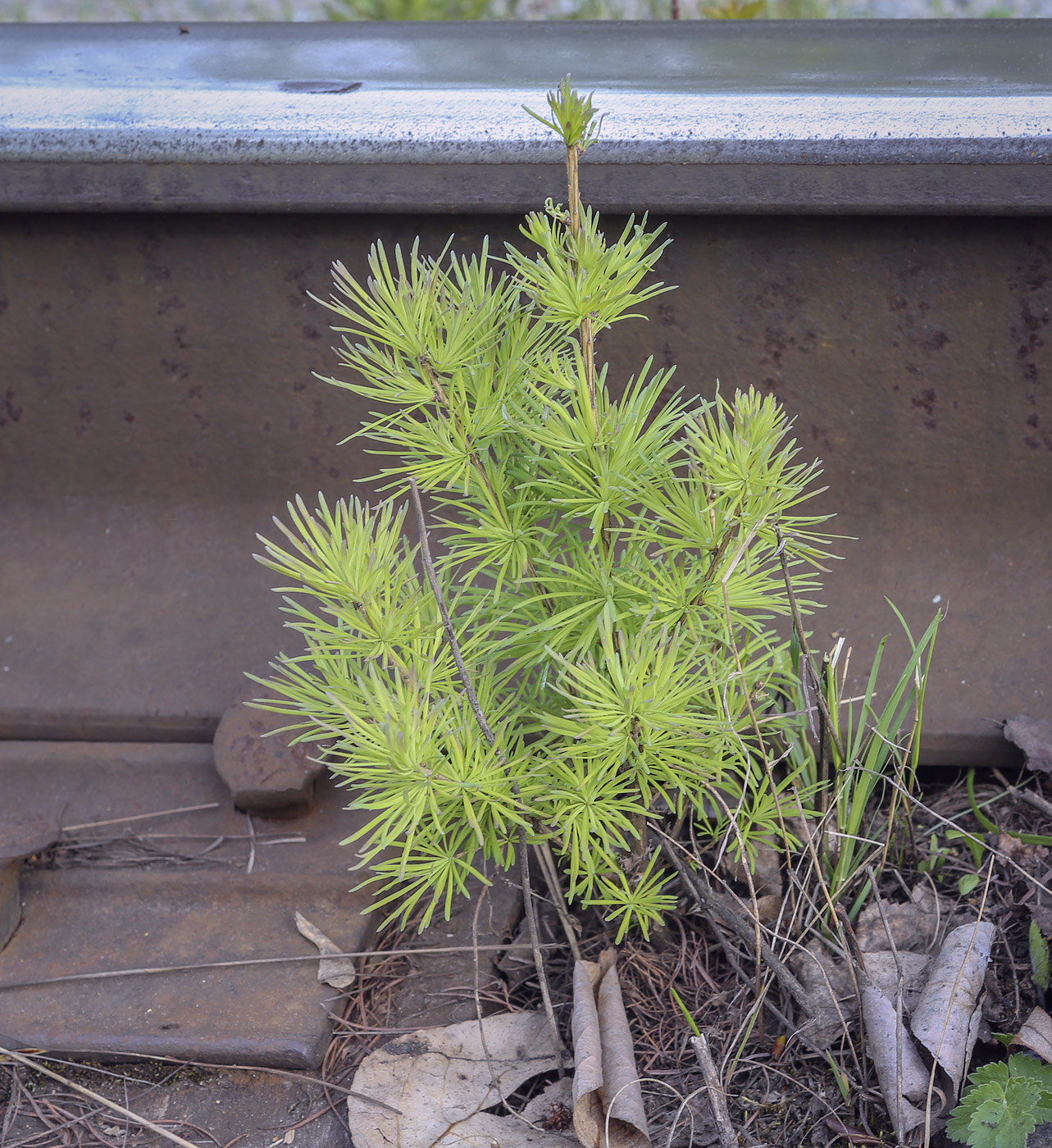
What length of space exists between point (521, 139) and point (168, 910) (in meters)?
1.41

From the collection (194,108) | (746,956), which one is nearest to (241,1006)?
(746,956)

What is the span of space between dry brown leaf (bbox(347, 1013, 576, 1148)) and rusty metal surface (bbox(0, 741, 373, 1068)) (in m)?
0.12

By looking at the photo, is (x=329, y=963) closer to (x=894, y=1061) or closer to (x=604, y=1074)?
(x=604, y=1074)

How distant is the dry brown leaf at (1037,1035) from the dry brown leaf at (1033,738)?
45 centimetres

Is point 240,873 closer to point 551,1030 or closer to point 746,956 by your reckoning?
point 551,1030

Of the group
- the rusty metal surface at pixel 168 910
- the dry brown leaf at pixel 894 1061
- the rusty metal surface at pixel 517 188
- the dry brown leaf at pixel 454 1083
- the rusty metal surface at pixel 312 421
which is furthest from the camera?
the rusty metal surface at pixel 312 421

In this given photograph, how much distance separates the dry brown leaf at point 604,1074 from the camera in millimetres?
1228


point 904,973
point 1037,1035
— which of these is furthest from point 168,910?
point 1037,1035

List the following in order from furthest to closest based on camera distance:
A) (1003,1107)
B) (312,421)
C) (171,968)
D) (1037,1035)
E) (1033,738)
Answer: (312,421)
(1033,738)
(171,968)
(1037,1035)
(1003,1107)

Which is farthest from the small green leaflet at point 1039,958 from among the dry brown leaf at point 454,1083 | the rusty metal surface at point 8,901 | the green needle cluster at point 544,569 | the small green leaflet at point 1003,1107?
the rusty metal surface at point 8,901

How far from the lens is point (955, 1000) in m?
1.30

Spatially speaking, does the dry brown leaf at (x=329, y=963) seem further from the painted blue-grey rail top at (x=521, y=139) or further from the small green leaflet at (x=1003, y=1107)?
the painted blue-grey rail top at (x=521, y=139)

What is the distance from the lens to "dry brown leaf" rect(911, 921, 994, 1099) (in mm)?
1241

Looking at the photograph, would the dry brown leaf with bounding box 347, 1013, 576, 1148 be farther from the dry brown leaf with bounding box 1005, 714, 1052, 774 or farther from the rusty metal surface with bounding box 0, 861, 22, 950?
the dry brown leaf with bounding box 1005, 714, 1052, 774
